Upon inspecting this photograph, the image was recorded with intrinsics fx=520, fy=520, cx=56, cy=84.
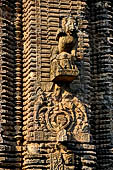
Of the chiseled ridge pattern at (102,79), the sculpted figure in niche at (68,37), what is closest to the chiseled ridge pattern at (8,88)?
the sculpted figure in niche at (68,37)

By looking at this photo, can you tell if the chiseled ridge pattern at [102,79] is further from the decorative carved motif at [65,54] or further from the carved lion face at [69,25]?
the carved lion face at [69,25]

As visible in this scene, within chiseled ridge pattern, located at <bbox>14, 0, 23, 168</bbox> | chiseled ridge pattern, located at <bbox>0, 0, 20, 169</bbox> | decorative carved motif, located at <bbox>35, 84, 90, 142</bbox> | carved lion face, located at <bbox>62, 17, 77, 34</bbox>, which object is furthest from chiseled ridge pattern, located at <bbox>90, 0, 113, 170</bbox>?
chiseled ridge pattern, located at <bbox>0, 0, 20, 169</bbox>

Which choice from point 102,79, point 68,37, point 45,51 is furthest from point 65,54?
point 102,79

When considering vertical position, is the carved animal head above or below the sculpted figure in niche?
above

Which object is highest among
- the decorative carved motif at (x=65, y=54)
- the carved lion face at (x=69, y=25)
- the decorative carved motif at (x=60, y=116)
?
the carved lion face at (x=69, y=25)

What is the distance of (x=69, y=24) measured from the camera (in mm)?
17328

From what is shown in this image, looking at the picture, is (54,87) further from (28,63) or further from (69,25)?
(69,25)

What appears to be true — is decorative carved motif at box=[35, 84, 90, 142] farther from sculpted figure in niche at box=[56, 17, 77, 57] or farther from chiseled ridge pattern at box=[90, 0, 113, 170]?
sculpted figure in niche at box=[56, 17, 77, 57]

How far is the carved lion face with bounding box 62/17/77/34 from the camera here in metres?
17.2

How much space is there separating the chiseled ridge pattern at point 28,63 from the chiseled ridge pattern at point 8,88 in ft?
1.24

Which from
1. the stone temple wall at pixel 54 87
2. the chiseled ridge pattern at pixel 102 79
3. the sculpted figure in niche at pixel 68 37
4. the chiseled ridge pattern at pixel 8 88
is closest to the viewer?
the stone temple wall at pixel 54 87

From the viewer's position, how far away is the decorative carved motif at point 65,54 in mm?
16766

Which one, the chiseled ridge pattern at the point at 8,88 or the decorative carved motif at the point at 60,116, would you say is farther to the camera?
the chiseled ridge pattern at the point at 8,88

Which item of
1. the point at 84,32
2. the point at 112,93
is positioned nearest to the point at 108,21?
the point at 84,32
